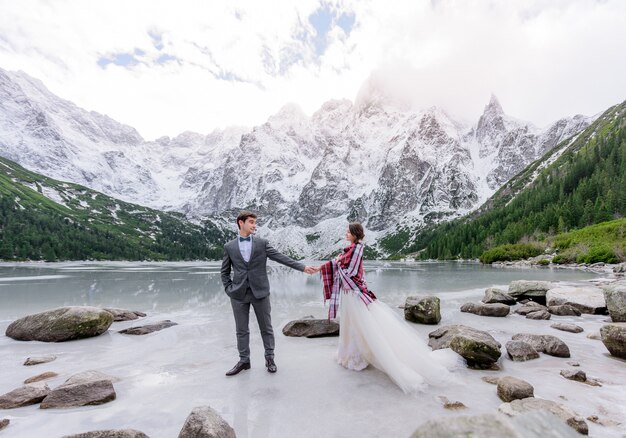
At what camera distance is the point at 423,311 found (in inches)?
580

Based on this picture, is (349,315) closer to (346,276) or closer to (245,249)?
(346,276)

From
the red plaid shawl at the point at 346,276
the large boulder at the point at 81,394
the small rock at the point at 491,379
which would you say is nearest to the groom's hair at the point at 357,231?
the red plaid shawl at the point at 346,276

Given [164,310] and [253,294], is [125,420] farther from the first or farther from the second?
[164,310]

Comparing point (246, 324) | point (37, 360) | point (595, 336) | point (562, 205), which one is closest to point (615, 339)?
point (595, 336)

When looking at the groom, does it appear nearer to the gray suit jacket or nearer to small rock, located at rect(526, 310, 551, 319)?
the gray suit jacket

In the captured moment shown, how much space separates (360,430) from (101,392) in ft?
16.5

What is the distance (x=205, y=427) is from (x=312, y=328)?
8.14 meters

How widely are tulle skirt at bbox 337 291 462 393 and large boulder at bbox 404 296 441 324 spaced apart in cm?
628

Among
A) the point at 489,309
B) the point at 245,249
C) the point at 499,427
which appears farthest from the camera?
the point at 489,309

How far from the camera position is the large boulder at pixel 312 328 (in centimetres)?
1241

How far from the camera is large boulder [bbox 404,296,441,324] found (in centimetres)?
1462

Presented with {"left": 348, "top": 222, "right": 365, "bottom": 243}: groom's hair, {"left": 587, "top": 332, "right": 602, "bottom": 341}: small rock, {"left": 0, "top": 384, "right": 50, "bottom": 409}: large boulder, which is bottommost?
{"left": 0, "top": 384, "right": 50, "bottom": 409}: large boulder

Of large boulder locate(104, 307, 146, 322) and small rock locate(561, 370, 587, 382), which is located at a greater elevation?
small rock locate(561, 370, 587, 382)

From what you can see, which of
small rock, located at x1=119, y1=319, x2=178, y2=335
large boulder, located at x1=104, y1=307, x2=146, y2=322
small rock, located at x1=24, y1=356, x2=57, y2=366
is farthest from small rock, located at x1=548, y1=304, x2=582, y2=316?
large boulder, located at x1=104, y1=307, x2=146, y2=322
